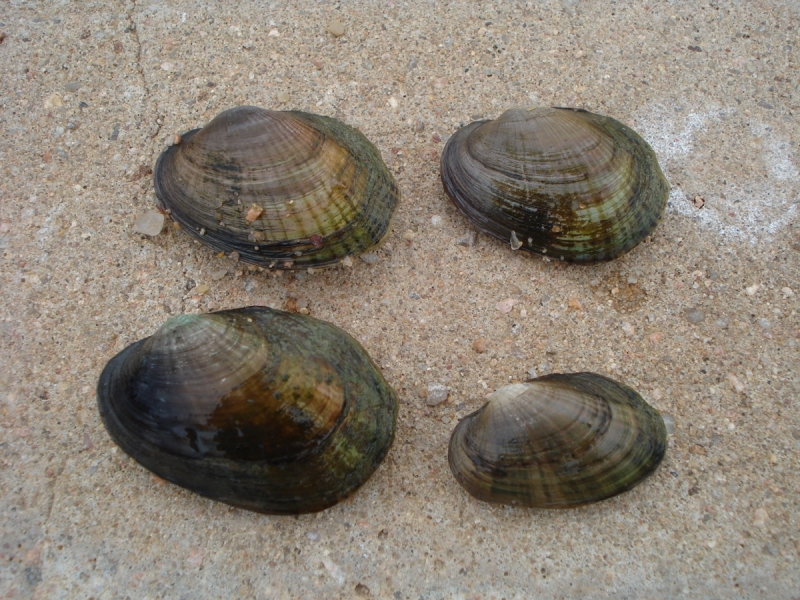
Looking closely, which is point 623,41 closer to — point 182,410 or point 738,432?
point 738,432

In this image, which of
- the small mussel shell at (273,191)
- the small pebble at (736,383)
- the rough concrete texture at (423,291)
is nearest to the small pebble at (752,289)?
the rough concrete texture at (423,291)

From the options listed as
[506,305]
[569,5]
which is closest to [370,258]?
[506,305]

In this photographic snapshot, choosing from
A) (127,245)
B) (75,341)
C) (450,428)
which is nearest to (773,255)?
(450,428)

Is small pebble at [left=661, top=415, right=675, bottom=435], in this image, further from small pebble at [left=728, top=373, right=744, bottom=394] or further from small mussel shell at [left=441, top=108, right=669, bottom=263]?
small mussel shell at [left=441, top=108, right=669, bottom=263]

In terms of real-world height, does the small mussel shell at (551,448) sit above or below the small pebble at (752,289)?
below

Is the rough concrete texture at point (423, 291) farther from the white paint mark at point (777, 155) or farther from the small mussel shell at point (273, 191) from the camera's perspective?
the small mussel shell at point (273, 191)

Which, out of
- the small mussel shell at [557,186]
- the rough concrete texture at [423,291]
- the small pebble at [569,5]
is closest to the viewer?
the rough concrete texture at [423,291]

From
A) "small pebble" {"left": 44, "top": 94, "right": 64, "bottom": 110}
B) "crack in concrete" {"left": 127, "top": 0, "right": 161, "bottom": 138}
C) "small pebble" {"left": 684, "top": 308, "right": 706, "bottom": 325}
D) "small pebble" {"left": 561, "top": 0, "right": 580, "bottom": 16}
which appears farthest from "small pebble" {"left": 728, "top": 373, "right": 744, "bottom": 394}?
"small pebble" {"left": 44, "top": 94, "right": 64, "bottom": 110}
